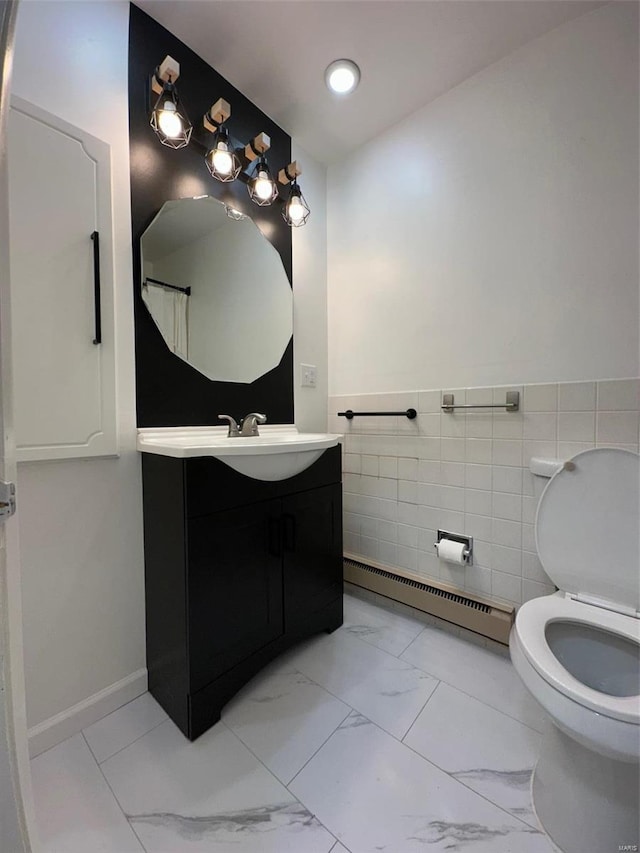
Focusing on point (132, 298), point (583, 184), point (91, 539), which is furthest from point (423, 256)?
point (91, 539)

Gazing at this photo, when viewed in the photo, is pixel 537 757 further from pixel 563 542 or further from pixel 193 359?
pixel 193 359

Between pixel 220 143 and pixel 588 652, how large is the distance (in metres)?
2.15

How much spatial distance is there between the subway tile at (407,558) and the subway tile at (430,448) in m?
0.46

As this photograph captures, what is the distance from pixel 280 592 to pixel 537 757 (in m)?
0.88

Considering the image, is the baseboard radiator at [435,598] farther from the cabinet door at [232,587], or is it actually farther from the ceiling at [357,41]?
the ceiling at [357,41]

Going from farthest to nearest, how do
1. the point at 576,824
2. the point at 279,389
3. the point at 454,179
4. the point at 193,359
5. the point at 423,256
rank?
1. the point at 279,389
2. the point at 423,256
3. the point at 454,179
4. the point at 193,359
5. the point at 576,824

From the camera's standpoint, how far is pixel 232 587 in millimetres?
1110

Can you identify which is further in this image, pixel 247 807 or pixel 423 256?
pixel 423 256

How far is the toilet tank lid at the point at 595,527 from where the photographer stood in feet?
3.34

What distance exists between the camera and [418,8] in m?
1.20

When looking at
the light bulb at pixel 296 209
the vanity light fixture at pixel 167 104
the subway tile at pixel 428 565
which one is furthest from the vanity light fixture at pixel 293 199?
the subway tile at pixel 428 565

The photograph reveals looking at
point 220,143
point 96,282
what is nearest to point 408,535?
point 96,282

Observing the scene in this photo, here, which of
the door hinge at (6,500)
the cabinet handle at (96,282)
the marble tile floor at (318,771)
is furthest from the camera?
the cabinet handle at (96,282)

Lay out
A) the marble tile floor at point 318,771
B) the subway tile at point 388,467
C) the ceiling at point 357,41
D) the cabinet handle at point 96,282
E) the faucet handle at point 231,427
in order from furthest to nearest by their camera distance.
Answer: the subway tile at point 388,467, the faucet handle at point 231,427, the ceiling at point 357,41, the cabinet handle at point 96,282, the marble tile floor at point 318,771
